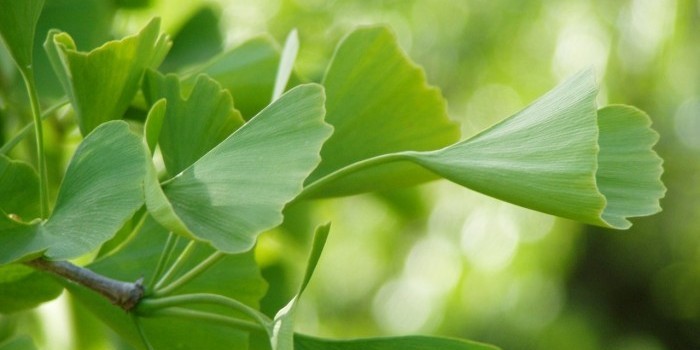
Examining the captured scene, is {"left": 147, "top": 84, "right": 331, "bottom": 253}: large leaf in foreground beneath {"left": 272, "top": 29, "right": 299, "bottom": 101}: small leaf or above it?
beneath

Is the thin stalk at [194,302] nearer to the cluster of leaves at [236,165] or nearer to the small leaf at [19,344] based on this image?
the cluster of leaves at [236,165]

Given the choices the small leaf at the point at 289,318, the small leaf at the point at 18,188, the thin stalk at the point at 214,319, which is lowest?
the thin stalk at the point at 214,319

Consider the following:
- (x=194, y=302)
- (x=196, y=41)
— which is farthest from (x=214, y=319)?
(x=196, y=41)

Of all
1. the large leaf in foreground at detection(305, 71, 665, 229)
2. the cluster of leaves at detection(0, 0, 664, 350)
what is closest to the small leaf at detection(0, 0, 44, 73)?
the cluster of leaves at detection(0, 0, 664, 350)

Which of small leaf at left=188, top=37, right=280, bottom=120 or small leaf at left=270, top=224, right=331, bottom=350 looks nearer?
Result: small leaf at left=270, top=224, right=331, bottom=350

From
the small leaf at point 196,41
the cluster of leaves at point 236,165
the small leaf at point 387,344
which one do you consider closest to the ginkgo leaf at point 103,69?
the cluster of leaves at point 236,165

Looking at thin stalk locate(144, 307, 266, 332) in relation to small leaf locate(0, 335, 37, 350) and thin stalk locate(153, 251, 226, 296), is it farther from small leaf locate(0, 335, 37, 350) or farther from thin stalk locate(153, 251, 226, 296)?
small leaf locate(0, 335, 37, 350)

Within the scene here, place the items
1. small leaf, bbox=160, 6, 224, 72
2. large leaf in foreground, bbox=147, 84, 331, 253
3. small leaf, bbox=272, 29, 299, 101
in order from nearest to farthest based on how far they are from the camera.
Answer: large leaf in foreground, bbox=147, 84, 331, 253 < small leaf, bbox=272, 29, 299, 101 < small leaf, bbox=160, 6, 224, 72
